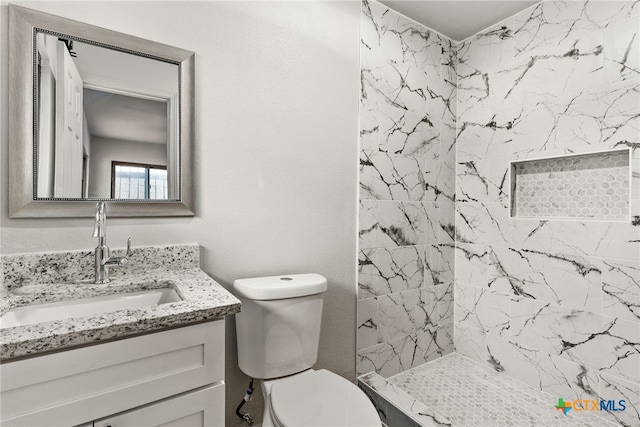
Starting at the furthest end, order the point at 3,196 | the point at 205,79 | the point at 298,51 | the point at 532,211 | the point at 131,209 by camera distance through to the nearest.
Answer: the point at 532,211
the point at 298,51
the point at 205,79
the point at 131,209
the point at 3,196

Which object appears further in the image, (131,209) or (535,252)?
(535,252)

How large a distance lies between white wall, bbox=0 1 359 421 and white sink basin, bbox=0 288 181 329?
24 centimetres

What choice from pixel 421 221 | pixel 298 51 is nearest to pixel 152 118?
pixel 298 51

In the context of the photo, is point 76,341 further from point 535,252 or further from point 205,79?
point 535,252

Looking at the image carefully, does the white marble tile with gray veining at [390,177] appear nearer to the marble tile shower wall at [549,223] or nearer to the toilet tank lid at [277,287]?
the marble tile shower wall at [549,223]

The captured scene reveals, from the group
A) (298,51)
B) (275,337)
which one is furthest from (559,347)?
(298,51)

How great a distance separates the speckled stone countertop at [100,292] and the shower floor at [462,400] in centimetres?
115

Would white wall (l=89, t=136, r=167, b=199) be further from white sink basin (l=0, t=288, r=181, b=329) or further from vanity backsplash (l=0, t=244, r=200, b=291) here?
white sink basin (l=0, t=288, r=181, b=329)

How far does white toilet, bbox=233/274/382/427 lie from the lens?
1.25 metres

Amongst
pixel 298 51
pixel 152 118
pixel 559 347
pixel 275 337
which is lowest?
pixel 559 347

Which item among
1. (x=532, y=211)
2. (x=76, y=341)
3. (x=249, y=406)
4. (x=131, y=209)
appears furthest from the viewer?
(x=532, y=211)

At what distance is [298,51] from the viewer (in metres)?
1.70

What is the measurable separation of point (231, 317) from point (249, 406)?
1.45ft

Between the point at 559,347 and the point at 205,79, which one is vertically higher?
the point at 205,79
